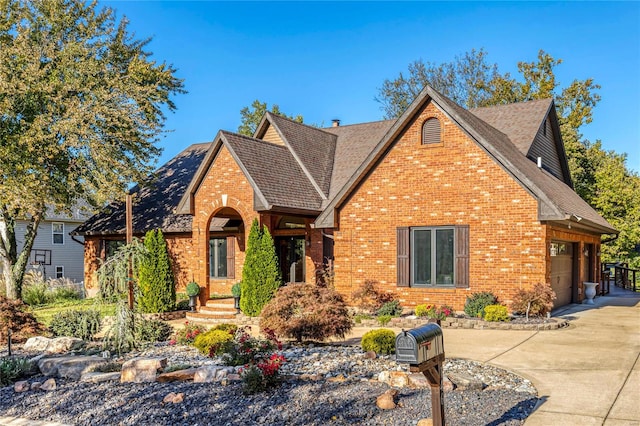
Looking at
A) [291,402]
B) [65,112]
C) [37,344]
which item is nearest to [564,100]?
[65,112]

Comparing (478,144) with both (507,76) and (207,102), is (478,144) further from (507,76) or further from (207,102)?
(507,76)

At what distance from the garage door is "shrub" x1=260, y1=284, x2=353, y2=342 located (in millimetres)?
8008

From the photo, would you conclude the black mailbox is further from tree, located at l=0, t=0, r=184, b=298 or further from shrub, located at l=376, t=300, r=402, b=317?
tree, located at l=0, t=0, r=184, b=298

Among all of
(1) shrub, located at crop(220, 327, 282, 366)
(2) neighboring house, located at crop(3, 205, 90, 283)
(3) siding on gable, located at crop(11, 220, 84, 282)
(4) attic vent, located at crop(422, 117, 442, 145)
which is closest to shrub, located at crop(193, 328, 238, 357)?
(1) shrub, located at crop(220, 327, 282, 366)

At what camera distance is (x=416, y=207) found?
54.2ft

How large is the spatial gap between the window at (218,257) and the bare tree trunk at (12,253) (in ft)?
20.2

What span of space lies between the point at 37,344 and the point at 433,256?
9876mm

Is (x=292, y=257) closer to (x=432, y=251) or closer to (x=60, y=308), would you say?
(x=432, y=251)

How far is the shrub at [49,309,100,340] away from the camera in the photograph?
1229cm

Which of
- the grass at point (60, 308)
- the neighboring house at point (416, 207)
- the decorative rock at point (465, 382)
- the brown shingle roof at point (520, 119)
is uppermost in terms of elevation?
the brown shingle roof at point (520, 119)

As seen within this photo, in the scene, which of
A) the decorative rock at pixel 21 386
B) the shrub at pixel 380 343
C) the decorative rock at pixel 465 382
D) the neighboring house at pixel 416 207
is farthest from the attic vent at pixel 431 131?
the decorative rock at pixel 21 386

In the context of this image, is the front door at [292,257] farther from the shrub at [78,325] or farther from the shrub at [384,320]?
the shrub at [78,325]

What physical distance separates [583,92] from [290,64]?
2101 cm

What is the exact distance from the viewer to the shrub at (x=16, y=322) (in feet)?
39.3
